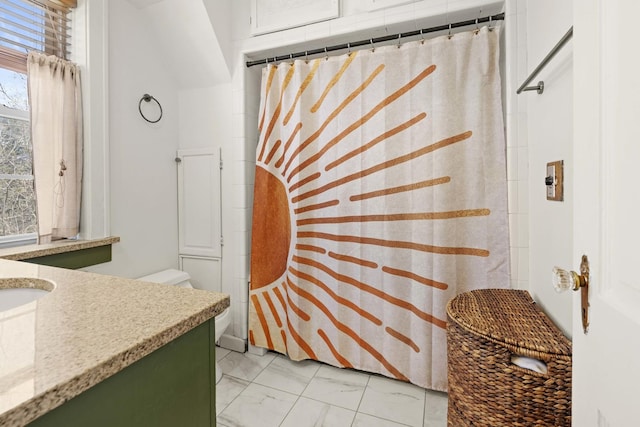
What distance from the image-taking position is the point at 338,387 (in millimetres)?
1742

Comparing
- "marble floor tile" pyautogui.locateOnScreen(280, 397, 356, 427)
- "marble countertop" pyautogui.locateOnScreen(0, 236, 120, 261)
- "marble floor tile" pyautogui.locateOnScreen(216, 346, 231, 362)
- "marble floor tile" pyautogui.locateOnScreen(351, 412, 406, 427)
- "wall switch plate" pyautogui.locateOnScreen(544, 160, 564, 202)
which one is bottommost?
"marble floor tile" pyautogui.locateOnScreen(351, 412, 406, 427)

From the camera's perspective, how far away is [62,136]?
1604mm

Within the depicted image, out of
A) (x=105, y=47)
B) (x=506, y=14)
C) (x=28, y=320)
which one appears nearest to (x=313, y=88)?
(x=506, y=14)

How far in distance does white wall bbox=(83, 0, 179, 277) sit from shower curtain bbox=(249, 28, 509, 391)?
0.73 meters

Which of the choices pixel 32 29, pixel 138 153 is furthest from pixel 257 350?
pixel 32 29

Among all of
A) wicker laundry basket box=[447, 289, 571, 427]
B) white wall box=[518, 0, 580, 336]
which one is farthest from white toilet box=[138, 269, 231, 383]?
white wall box=[518, 0, 580, 336]

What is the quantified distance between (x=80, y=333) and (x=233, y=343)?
178 cm

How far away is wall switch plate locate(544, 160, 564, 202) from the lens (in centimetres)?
108

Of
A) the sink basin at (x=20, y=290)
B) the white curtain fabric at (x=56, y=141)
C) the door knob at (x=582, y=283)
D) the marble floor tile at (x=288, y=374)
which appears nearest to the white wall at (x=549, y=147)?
the door knob at (x=582, y=283)

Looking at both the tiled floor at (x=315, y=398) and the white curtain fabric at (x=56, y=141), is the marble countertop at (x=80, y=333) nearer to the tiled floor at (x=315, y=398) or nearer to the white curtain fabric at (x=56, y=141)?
the white curtain fabric at (x=56, y=141)

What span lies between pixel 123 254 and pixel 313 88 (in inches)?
64.6

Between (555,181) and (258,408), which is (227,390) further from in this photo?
(555,181)

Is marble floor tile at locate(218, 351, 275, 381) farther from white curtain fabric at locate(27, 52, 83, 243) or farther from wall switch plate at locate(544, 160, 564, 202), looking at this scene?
wall switch plate at locate(544, 160, 564, 202)

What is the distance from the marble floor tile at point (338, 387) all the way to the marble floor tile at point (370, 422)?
0.07 metres
